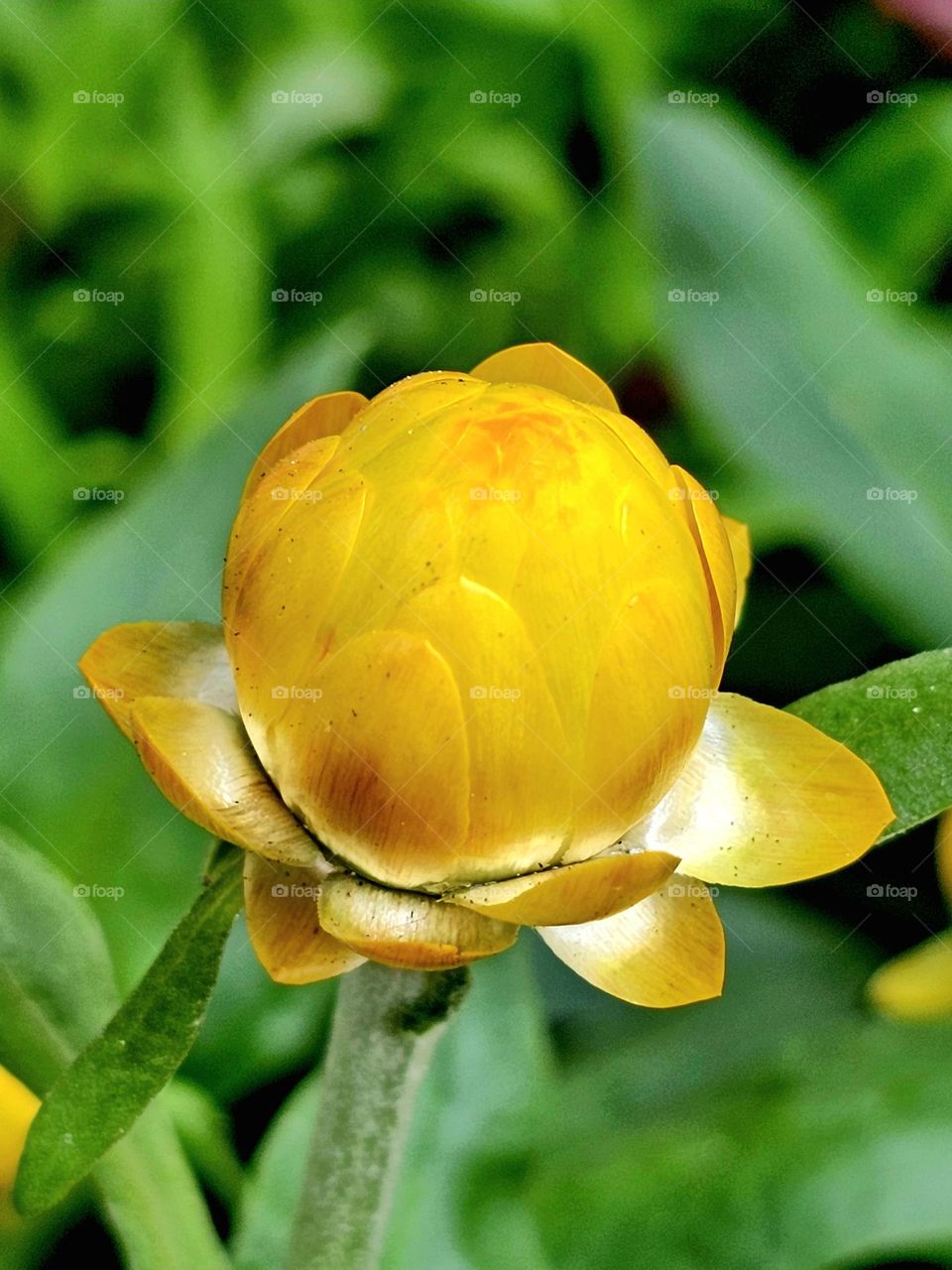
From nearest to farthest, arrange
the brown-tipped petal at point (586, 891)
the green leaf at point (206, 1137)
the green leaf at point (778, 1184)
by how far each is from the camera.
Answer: the brown-tipped petal at point (586, 891)
the green leaf at point (778, 1184)
the green leaf at point (206, 1137)

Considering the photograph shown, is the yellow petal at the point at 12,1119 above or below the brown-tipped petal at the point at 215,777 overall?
below

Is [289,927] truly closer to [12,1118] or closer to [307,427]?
[307,427]

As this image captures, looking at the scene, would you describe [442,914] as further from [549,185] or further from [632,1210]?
[549,185]

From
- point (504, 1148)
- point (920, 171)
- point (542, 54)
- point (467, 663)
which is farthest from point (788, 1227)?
point (542, 54)

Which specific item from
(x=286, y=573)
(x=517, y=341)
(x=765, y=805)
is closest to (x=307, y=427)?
(x=286, y=573)

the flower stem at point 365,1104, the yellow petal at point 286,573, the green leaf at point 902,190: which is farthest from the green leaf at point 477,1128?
the green leaf at point 902,190

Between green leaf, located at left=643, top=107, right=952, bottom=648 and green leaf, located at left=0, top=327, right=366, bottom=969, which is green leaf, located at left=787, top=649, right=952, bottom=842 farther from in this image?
green leaf, located at left=0, top=327, right=366, bottom=969

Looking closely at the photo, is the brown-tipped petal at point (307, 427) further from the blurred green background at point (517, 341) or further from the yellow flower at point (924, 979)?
the yellow flower at point (924, 979)
